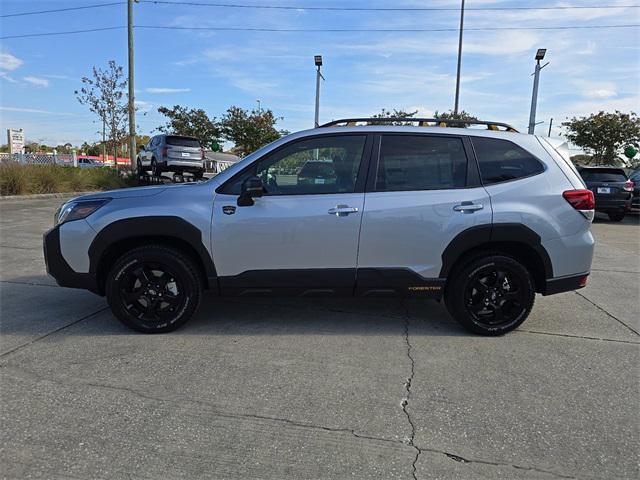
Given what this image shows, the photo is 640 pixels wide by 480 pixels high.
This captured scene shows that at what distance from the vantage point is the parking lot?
2516 mm

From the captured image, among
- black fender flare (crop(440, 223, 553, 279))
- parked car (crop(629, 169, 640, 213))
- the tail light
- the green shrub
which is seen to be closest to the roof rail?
the tail light

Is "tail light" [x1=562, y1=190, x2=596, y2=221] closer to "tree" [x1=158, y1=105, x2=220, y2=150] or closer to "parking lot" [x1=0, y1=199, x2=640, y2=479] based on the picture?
"parking lot" [x1=0, y1=199, x2=640, y2=479]

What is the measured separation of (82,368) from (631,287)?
656 centimetres

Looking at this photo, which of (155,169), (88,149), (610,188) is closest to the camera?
(610,188)

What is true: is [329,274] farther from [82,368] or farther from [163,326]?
[82,368]

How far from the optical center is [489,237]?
162 inches

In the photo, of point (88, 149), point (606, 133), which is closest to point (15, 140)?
point (606, 133)

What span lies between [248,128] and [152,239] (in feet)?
114

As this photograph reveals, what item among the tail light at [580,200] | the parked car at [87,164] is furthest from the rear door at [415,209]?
the parked car at [87,164]

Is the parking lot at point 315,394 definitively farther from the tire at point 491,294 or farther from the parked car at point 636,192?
the parked car at point 636,192

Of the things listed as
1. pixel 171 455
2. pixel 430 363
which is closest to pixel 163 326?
pixel 171 455

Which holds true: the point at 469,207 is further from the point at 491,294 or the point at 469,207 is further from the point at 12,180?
the point at 12,180

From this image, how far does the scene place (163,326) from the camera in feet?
13.7

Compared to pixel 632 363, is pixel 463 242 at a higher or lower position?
higher
